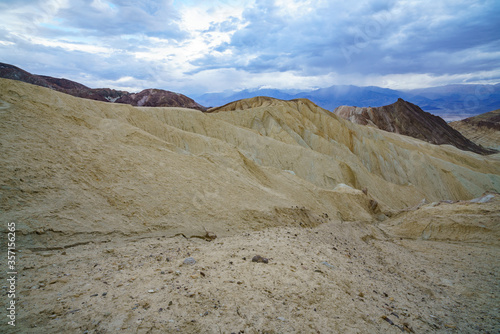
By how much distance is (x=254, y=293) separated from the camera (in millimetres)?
3391

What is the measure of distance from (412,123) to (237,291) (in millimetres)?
66020

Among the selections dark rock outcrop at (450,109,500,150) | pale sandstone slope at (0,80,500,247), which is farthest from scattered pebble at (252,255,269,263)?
dark rock outcrop at (450,109,500,150)

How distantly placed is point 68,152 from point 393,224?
12.6 m

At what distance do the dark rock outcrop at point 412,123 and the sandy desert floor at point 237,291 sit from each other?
58.4 metres

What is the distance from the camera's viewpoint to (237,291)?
3369 millimetres

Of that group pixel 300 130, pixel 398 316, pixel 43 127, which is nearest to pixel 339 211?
pixel 398 316

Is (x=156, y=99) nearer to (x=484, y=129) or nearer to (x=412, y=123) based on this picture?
(x=412, y=123)

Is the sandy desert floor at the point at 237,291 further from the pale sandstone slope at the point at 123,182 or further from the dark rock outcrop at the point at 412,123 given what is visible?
the dark rock outcrop at the point at 412,123

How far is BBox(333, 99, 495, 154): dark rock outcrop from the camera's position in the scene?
5491 cm

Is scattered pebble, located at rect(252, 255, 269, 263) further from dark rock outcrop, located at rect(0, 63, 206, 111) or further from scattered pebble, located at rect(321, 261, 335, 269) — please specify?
dark rock outcrop, located at rect(0, 63, 206, 111)

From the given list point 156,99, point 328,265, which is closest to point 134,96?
point 156,99

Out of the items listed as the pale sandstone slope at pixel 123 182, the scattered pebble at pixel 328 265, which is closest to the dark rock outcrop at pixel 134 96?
the pale sandstone slope at pixel 123 182

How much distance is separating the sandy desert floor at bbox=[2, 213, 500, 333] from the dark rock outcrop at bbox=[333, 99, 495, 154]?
2300 inches

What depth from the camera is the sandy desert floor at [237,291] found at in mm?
2719
